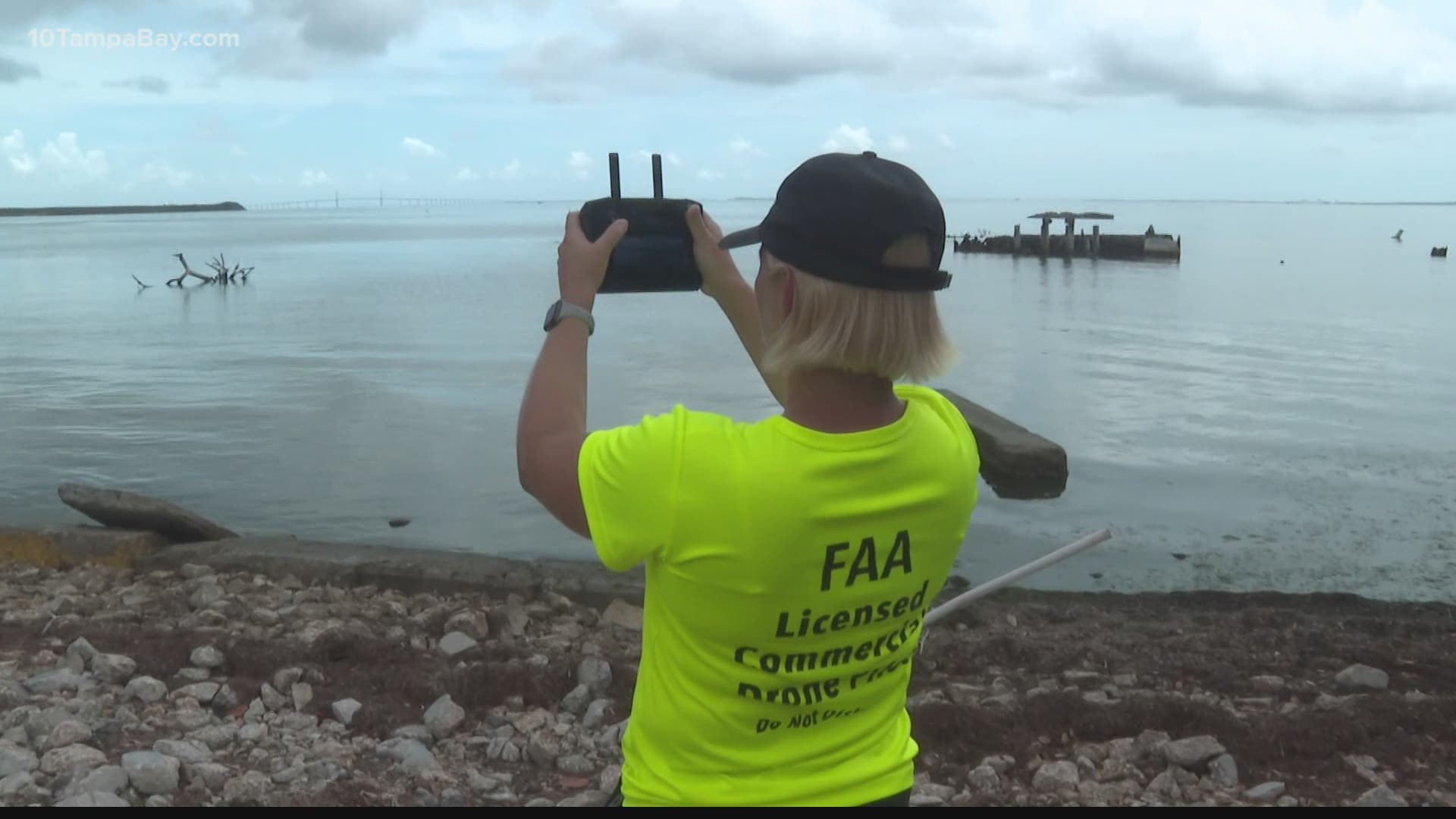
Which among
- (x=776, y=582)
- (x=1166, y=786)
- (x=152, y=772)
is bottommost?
(x=1166, y=786)

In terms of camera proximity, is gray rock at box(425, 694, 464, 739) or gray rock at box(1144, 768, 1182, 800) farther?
gray rock at box(425, 694, 464, 739)

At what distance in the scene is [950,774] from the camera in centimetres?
522

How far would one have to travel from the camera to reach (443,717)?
5691 millimetres

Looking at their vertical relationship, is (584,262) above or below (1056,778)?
above

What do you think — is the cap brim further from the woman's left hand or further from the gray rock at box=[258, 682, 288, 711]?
the gray rock at box=[258, 682, 288, 711]

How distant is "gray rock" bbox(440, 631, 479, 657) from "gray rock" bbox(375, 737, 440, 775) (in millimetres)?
1430

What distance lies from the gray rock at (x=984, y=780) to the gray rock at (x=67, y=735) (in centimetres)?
363

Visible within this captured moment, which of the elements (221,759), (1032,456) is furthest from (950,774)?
(1032,456)

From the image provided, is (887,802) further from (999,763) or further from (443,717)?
(443,717)

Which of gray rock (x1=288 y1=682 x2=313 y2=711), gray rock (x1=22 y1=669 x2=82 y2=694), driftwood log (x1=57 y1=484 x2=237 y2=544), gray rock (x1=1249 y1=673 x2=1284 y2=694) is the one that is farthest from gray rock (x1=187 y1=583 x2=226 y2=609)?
gray rock (x1=1249 y1=673 x2=1284 y2=694)

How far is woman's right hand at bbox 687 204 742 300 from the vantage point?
2279 millimetres

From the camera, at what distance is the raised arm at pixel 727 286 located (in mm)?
2287

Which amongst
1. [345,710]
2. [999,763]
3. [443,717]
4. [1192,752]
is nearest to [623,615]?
[443,717]

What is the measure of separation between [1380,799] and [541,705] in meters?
3.60
